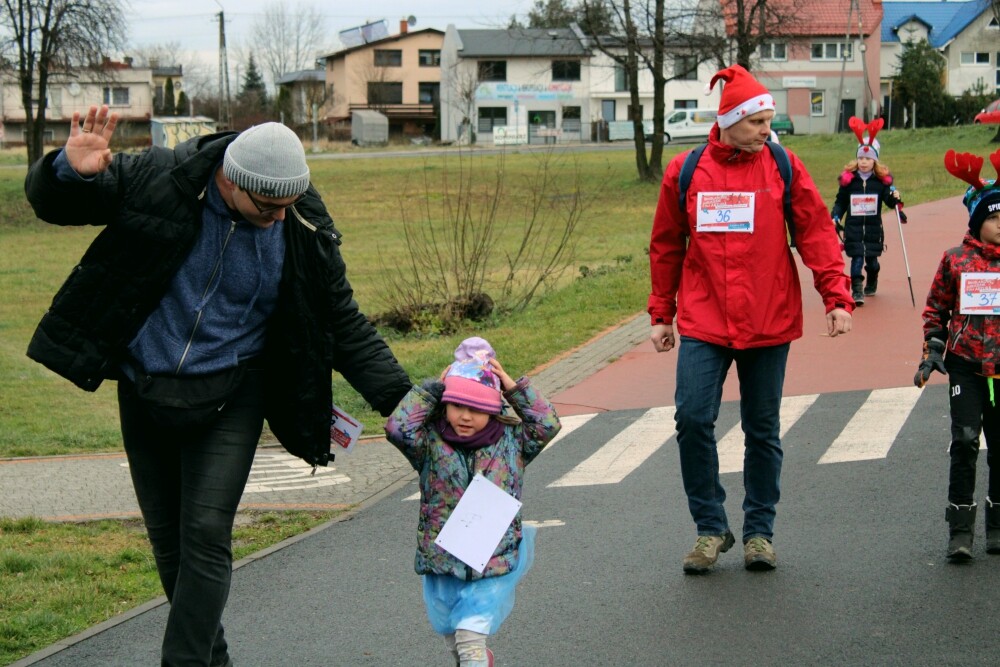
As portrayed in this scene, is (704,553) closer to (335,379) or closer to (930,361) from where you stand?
(930,361)

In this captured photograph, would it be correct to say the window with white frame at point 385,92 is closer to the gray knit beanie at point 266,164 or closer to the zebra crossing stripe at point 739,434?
the zebra crossing stripe at point 739,434

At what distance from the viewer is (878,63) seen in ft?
283

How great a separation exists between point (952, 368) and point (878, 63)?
85.1 m

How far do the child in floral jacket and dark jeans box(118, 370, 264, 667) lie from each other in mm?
496

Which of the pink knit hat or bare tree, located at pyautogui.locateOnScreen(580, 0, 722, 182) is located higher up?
bare tree, located at pyautogui.locateOnScreen(580, 0, 722, 182)

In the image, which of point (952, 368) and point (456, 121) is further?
point (456, 121)

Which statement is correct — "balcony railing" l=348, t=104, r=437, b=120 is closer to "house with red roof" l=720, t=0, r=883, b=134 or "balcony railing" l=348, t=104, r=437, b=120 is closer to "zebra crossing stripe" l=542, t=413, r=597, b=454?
"house with red roof" l=720, t=0, r=883, b=134

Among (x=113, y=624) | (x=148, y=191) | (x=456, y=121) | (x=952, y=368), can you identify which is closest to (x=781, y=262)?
(x=952, y=368)

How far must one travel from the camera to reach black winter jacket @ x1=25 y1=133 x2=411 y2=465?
408cm

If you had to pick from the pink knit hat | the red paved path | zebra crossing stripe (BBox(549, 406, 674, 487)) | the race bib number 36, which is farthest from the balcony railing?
the pink knit hat

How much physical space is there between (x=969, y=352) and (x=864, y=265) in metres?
9.64

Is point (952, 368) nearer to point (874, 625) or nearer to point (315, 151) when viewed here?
point (874, 625)

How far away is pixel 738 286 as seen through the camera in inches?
221

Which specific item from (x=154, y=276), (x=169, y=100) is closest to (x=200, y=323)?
(x=154, y=276)
